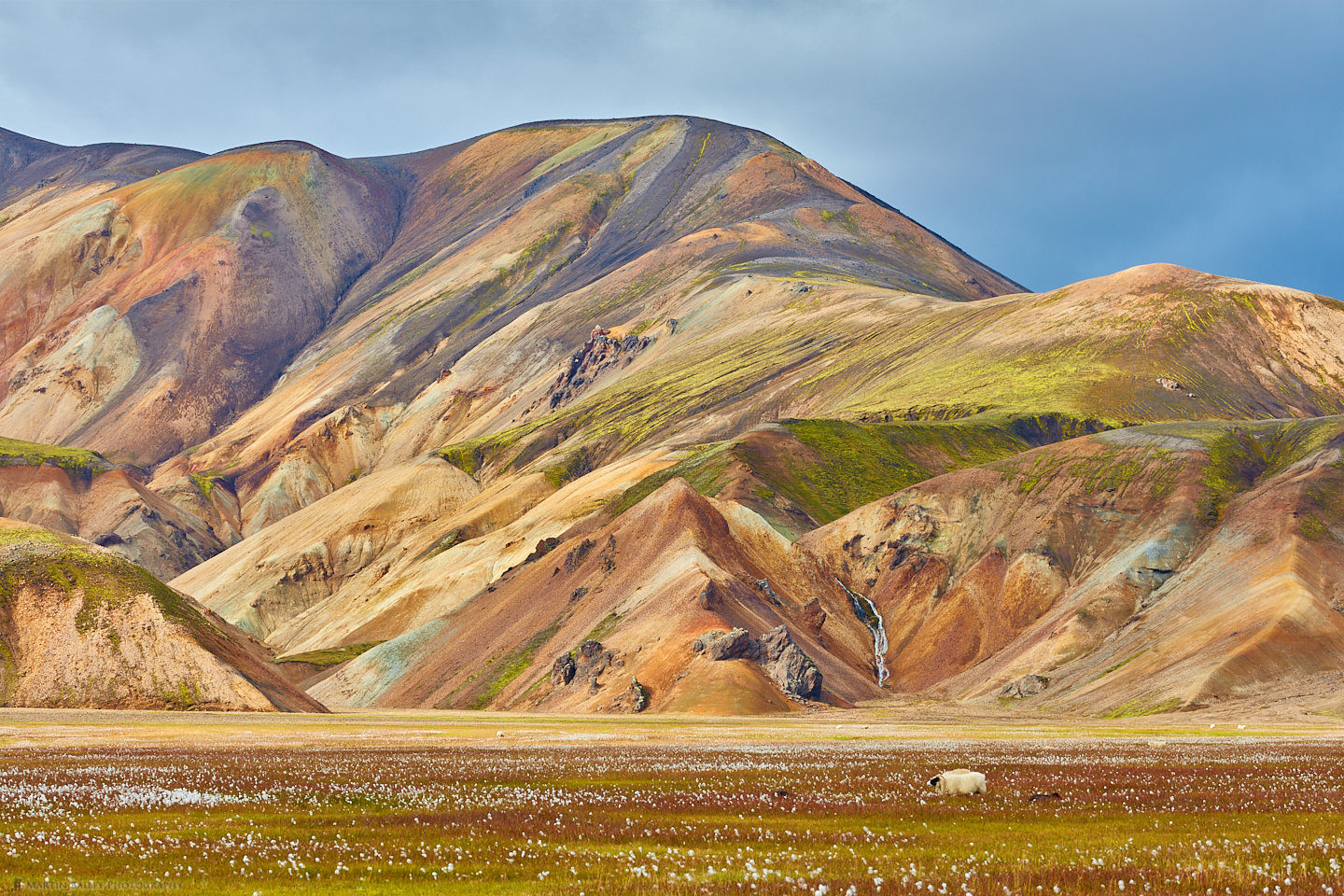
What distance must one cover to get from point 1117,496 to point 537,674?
222 feet

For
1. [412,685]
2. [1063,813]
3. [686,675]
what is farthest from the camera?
[412,685]

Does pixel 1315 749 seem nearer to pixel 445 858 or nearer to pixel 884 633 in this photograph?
pixel 445 858

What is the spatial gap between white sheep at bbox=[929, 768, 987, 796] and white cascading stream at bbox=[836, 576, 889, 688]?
92.6 metres

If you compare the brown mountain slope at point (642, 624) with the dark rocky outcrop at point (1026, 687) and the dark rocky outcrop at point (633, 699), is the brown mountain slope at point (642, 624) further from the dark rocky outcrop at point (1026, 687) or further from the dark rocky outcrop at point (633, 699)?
the dark rocky outcrop at point (1026, 687)

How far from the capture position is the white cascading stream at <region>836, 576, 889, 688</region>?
12259 cm

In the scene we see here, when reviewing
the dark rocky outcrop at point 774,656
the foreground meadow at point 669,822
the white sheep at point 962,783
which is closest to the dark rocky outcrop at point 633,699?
the dark rocky outcrop at point 774,656

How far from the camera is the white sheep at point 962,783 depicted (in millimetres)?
29453

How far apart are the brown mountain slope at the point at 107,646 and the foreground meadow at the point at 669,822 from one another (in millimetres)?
40376

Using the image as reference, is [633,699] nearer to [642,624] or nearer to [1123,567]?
[642,624]

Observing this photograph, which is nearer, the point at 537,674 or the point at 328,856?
the point at 328,856

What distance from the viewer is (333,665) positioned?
139 meters

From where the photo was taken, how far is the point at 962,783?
97.1ft

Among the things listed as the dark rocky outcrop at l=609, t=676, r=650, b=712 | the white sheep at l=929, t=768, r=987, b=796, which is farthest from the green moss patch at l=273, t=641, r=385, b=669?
the white sheep at l=929, t=768, r=987, b=796

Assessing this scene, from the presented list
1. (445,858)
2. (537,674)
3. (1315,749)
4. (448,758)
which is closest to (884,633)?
(537,674)
